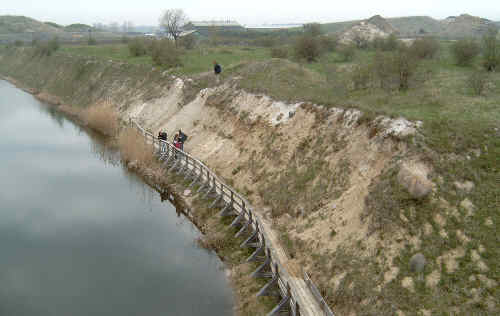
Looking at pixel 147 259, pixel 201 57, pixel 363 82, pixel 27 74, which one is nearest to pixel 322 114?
pixel 363 82

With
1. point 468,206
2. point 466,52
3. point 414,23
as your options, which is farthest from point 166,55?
point 414,23

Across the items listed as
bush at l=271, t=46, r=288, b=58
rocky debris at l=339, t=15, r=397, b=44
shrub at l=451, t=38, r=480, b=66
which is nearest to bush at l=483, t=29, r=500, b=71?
shrub at l=451, t=38, r=480, b=66

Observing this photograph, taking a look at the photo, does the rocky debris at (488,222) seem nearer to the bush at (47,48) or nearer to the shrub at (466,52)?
the shrub at (466,52)

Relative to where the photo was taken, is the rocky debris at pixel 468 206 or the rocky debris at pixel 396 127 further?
the rocky debris at pixel 396 127

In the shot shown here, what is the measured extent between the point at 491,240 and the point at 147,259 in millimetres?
15507

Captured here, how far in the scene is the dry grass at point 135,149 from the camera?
31984mm

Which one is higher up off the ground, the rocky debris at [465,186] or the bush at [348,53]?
the bush at [348,53]

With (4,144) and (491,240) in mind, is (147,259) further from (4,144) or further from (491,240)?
(4,144)

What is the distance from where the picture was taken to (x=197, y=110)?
3772 centimetres

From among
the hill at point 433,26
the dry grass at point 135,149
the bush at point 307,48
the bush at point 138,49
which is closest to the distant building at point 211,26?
the hill at point 433,26

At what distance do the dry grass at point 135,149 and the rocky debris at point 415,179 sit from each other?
66.0 feet

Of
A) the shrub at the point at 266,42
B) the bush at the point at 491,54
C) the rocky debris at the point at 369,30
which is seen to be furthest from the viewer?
the rocky debris at the point at 369,30

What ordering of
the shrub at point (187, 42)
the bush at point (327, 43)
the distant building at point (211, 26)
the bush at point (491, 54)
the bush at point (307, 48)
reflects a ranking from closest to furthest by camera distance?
the bush at point (491, 54)
the bush at point (307, 48)
the bush at point (327, 43)
the shrub at point (187, 42)
the distant building at point (211, 26)

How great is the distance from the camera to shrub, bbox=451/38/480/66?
43.1m
